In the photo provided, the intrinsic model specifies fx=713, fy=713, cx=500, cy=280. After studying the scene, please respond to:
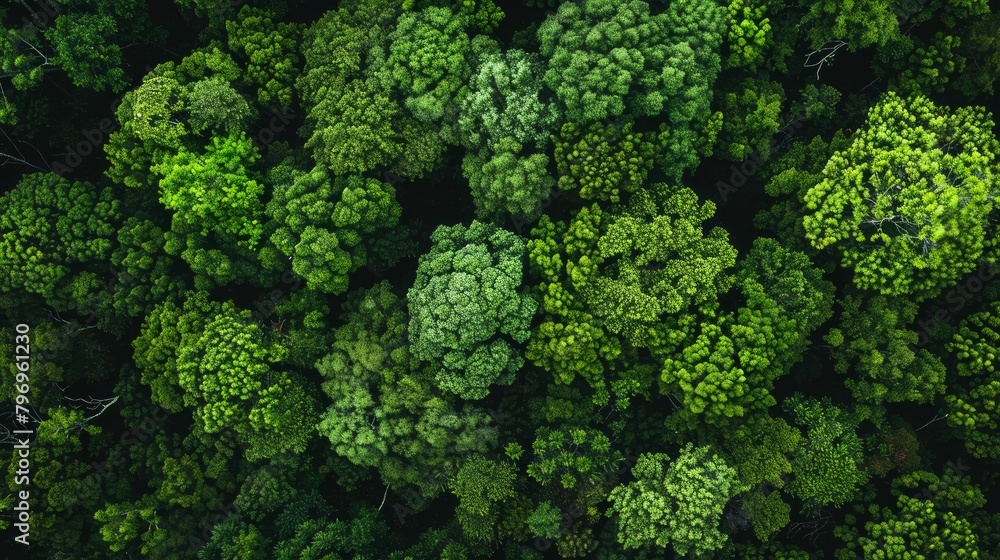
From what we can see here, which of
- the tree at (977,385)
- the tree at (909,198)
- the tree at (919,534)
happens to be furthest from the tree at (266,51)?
the tree at (919,534)

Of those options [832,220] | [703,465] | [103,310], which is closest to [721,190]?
[832,220]

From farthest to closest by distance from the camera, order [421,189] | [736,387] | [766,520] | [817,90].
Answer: [421,189] < [817,90] < [766,520] < [736,387]

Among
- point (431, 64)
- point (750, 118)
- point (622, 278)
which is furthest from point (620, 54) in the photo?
point (622, 278)

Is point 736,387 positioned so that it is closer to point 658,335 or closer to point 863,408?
point 658,335

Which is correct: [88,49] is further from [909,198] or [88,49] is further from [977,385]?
[977,385]

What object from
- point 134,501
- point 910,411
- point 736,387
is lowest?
point 134,501

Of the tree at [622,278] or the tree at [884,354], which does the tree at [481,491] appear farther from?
the tree at [884,354]
